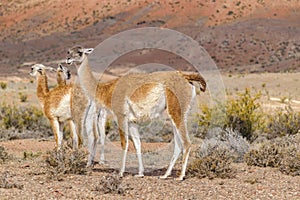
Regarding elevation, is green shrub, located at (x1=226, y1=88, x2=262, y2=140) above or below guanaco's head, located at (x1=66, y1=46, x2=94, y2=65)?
below

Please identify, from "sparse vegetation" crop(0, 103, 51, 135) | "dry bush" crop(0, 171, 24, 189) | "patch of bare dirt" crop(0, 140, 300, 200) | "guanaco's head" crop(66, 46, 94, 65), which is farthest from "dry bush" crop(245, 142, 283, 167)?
"sparse vegetation" crop(0, 103, 51, 135)

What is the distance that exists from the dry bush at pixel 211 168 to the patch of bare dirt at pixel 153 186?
0.15 m

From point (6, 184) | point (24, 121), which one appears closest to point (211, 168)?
point (6, 184)

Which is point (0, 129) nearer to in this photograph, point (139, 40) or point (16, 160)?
point (16, 160)

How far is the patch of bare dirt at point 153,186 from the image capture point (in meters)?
7.80

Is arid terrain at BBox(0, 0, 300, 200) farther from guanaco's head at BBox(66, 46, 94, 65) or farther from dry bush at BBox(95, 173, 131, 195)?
guanaco's head at BBox(66, 46, 94, 65)

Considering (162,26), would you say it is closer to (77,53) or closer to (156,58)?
(156,58)

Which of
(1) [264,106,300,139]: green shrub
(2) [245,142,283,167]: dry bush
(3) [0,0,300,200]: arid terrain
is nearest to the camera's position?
(3) [0,0,300,200]: arid terrain

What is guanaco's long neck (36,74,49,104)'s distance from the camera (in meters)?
10.8

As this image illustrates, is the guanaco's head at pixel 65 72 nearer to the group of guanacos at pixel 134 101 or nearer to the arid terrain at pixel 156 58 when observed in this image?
the group of guanacos at pixel 134 101

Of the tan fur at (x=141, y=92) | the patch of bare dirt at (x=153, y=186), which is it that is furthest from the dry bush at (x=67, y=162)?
the tan fur at (x=141, y=92)

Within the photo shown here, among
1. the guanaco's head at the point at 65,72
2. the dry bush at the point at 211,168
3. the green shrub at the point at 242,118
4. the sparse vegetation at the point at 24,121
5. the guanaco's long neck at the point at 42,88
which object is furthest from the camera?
the sparse vegetation at the point at 24,121

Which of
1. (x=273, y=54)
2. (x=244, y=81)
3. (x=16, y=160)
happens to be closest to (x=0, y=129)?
(x=16, y=160)

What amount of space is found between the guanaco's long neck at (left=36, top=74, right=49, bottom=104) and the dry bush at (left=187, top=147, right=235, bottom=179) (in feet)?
10.5
